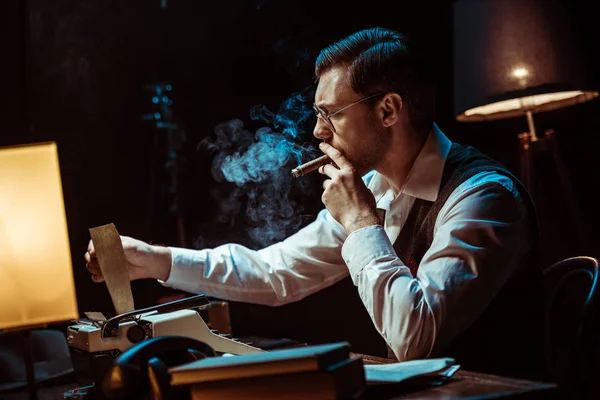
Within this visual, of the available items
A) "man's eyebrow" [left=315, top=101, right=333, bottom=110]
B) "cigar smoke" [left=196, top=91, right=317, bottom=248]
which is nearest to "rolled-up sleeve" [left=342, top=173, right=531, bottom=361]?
"man's eyebrow" [left=315, top=101, right=333, bottom=110]

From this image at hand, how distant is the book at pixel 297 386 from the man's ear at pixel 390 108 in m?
1.15

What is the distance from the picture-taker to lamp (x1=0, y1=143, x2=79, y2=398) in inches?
41.9

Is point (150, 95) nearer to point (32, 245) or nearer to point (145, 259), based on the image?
point (145, 259)

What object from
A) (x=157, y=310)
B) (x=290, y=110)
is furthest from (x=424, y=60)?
(x=157, y=310)

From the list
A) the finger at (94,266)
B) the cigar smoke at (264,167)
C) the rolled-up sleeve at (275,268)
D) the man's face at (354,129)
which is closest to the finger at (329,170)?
the man's face at (354,129)

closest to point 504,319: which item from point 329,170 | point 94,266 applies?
point 329,170

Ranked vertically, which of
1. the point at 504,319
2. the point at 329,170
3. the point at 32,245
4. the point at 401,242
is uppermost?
the point at 329,170

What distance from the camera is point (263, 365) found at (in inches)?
37.5

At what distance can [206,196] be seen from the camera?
117 inches

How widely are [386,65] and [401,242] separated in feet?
1.82

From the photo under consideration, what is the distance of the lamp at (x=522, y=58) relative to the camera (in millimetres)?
2516

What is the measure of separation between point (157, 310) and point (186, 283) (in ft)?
1.88

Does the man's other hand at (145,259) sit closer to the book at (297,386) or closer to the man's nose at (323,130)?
the man's nose at (323,130)

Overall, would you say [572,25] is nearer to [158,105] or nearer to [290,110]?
[290,110]
